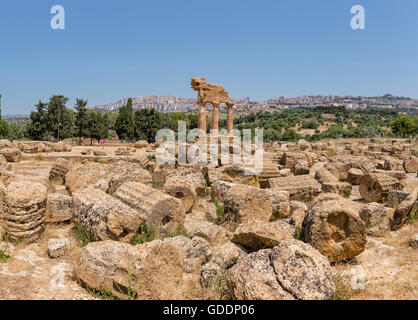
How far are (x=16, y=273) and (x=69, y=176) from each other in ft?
16.2

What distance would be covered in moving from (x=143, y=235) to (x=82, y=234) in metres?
1.21

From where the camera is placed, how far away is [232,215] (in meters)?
6.32

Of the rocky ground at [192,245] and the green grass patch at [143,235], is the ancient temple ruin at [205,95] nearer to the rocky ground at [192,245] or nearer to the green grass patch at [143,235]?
the rocky ground at [192,245]

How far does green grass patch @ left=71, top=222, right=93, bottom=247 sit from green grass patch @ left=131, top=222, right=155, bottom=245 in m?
0.81

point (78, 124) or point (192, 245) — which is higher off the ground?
point (78, 124)

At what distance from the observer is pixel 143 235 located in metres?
5.17

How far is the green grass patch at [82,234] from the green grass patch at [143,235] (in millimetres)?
811

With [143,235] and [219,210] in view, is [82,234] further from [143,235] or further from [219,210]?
[219,210]

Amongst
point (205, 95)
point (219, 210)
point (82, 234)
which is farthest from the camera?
point (205, 95)

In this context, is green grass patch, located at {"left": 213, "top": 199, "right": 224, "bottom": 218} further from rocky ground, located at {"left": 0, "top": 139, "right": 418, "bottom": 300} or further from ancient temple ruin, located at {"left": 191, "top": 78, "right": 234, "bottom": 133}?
ancient temple ruin, located at {"left": 191, "top": 78, "right": 234, "bottom": 133}

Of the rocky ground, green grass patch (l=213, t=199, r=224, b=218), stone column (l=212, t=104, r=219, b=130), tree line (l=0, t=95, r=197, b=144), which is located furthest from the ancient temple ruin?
tree line (l=0, t=95, r=197, b=144)

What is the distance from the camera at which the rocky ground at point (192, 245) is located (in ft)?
11.7

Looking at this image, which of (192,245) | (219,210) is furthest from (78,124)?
(192,245)
